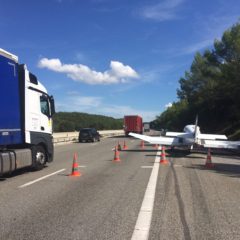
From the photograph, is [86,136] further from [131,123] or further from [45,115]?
[45,115]

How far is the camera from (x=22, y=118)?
621 inches

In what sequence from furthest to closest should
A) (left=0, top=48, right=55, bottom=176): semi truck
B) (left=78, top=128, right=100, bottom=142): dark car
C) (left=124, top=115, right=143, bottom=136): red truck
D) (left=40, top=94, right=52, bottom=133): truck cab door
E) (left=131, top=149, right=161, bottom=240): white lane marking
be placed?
1. (left=124, top=115, right=143, bottom=136): red truck
2. (left=78, top=128, right=100, bottom=142): dark car
3. (left=40, top=94, right=52, bottom=133): truck cab door
4. (left=0, top=48, right=55, bottom=176): semi truck
5. (left=131, top=149, right=161, bottom=240): white lane marking

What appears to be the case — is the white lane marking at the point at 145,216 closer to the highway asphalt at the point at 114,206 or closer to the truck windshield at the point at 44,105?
the highway asphalt at the point at 114,206

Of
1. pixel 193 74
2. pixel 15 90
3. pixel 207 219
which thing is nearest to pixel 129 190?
pixel 207 219

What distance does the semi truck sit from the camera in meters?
14.4

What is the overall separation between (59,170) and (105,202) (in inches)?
287

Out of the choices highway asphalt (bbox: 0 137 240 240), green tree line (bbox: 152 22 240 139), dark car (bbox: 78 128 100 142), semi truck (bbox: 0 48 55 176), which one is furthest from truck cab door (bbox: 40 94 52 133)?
dark car (bbox: 78 128 100 142)

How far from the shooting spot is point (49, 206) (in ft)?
31.0

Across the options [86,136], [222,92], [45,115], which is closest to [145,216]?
[45,115]

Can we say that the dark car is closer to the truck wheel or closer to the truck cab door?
the truck cab door

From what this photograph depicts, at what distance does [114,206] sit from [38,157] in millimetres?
8026

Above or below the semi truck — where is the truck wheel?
below

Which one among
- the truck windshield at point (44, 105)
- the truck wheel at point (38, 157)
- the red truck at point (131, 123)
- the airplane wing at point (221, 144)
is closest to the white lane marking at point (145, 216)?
the truck wheel at point (38, 157)

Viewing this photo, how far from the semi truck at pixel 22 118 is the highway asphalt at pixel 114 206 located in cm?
78
